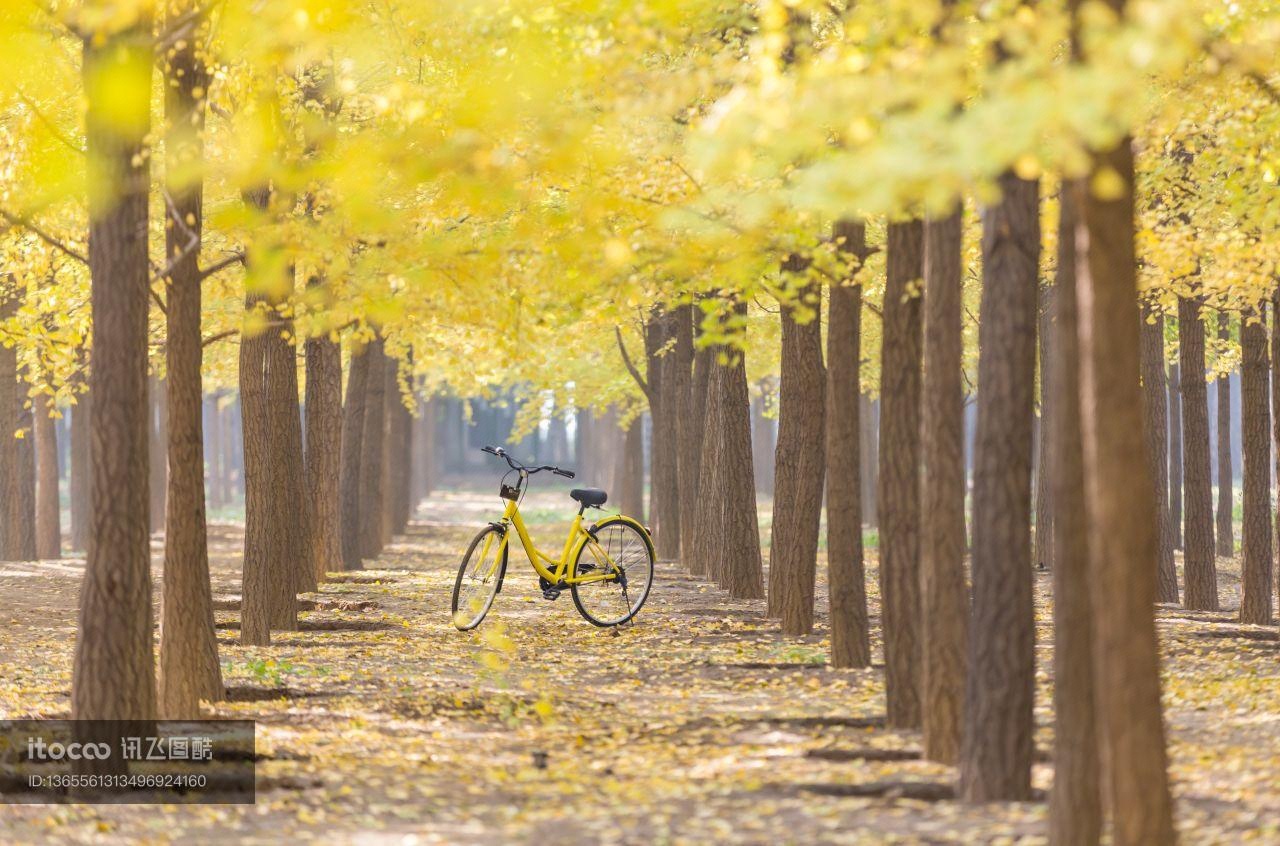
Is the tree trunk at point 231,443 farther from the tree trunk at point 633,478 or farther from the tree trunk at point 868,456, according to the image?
the tree trunk at point 868,456

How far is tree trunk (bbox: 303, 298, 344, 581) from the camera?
17453 mm

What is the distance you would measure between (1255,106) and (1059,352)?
17.1 ft

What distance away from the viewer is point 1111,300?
5.25 meters

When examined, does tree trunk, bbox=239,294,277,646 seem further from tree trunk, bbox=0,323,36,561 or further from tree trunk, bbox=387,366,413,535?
tree trunk, bbox=387,366,413,535

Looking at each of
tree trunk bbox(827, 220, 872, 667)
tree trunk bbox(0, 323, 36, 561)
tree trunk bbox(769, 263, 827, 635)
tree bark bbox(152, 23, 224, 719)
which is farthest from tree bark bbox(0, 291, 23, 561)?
tree trunk bbox(827, 220, 872, 667)

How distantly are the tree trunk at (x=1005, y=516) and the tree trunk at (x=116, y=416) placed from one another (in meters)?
3.94

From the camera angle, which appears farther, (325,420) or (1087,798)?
(325,420)

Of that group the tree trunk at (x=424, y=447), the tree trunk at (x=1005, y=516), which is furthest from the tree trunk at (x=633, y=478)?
the tree trunk at (x=1005, y=516)

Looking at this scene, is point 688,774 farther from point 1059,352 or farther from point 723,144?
point 723,144

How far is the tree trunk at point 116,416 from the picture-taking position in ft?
24.6

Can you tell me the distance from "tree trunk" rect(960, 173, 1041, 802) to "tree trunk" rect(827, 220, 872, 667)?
10.6 feet

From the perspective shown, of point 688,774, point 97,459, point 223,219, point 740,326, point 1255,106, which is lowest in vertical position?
point 688,774

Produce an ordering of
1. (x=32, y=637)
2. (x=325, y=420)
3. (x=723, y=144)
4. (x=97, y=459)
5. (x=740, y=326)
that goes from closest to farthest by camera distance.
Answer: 1. (x=723, y=144)
2. (x=97, y=459)
3. (x=740, y=326)
4. (x=32, y=637)
5. (x=325, y=420)

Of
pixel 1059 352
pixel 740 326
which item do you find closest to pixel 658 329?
pixel 740 326
